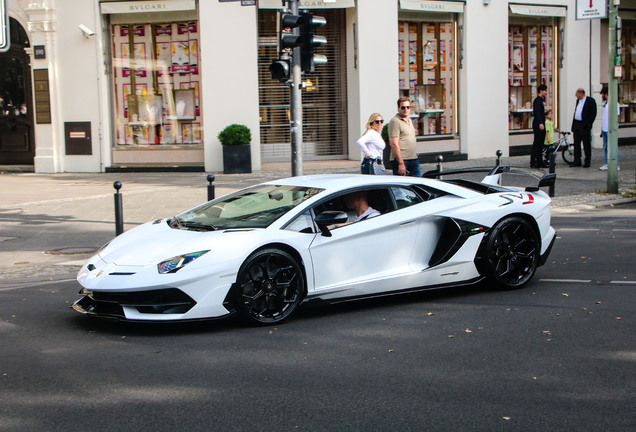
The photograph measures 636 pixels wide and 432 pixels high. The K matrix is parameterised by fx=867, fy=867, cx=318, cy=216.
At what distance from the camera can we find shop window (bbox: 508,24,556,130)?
25891 mm

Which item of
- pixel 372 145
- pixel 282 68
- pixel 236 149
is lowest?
pixel 236 149

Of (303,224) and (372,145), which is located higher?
(372,145)

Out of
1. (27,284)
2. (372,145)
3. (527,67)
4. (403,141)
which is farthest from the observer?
(527,67)

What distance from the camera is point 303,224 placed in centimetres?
726

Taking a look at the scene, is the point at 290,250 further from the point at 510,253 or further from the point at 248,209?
the point at 510,253

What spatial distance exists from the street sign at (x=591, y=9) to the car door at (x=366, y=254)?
10842mm

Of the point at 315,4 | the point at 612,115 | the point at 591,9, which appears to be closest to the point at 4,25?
the point at 612,115

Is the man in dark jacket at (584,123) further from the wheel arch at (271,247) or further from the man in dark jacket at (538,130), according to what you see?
the wheel arch at (271,247)

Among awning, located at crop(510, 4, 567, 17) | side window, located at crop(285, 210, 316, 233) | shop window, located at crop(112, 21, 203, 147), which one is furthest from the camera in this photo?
awning, located at crop(510, 4, 567, 17)

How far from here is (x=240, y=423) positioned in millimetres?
4664

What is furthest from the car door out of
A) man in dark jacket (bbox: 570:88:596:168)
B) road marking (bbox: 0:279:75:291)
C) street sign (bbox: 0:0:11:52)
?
man in dark jacket (bbox: 570:88:596:168)

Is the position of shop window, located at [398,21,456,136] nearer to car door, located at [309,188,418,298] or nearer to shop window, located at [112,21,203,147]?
shop window, located at [112,21,203,147]

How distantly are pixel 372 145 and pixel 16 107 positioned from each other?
13.9 m

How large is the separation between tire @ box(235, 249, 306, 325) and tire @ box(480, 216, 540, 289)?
2.02 m
